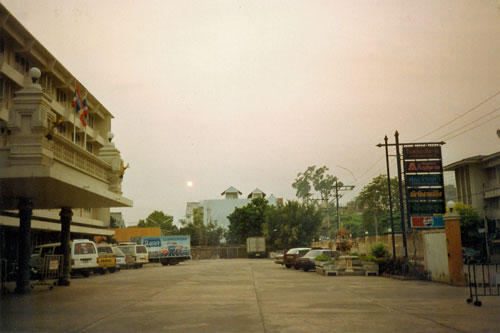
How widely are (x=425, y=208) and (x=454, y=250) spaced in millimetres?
6943

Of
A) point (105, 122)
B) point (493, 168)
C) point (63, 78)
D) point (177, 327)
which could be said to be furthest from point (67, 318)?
point (493, 168)

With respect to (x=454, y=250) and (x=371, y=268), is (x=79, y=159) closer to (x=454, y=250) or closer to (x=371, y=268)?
(x=454, y=250)

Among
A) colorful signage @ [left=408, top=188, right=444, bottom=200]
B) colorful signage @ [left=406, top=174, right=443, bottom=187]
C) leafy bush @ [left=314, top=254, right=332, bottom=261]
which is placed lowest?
leafy bush @ [left=314, top=254, right=332, bottom=261]

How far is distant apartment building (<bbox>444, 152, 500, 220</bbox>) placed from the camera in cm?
4728

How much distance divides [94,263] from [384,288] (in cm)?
1777

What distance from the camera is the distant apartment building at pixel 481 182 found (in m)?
47.3

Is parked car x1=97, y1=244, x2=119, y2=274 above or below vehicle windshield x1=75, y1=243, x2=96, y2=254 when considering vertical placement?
below

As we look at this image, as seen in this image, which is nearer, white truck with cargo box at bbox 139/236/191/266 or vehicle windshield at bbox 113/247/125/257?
vehicle windshield at bbox 113/247/125/257

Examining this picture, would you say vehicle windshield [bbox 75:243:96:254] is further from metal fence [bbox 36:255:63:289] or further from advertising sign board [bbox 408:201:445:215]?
advertising sign board [bbox 408:201:445:215]

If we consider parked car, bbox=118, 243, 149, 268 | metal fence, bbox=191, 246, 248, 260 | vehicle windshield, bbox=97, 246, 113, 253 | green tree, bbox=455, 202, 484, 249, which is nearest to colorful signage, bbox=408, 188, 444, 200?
vehicle windshield, bbox=97, 246, 113, 253

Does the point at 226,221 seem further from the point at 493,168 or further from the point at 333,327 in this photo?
the point at 333,327

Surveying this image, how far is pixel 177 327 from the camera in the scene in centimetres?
925

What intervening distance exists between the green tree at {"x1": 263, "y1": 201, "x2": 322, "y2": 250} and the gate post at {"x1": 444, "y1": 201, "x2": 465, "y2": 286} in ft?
161

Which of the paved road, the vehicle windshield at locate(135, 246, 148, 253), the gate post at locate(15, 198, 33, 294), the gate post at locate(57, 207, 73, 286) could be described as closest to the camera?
the paved road
